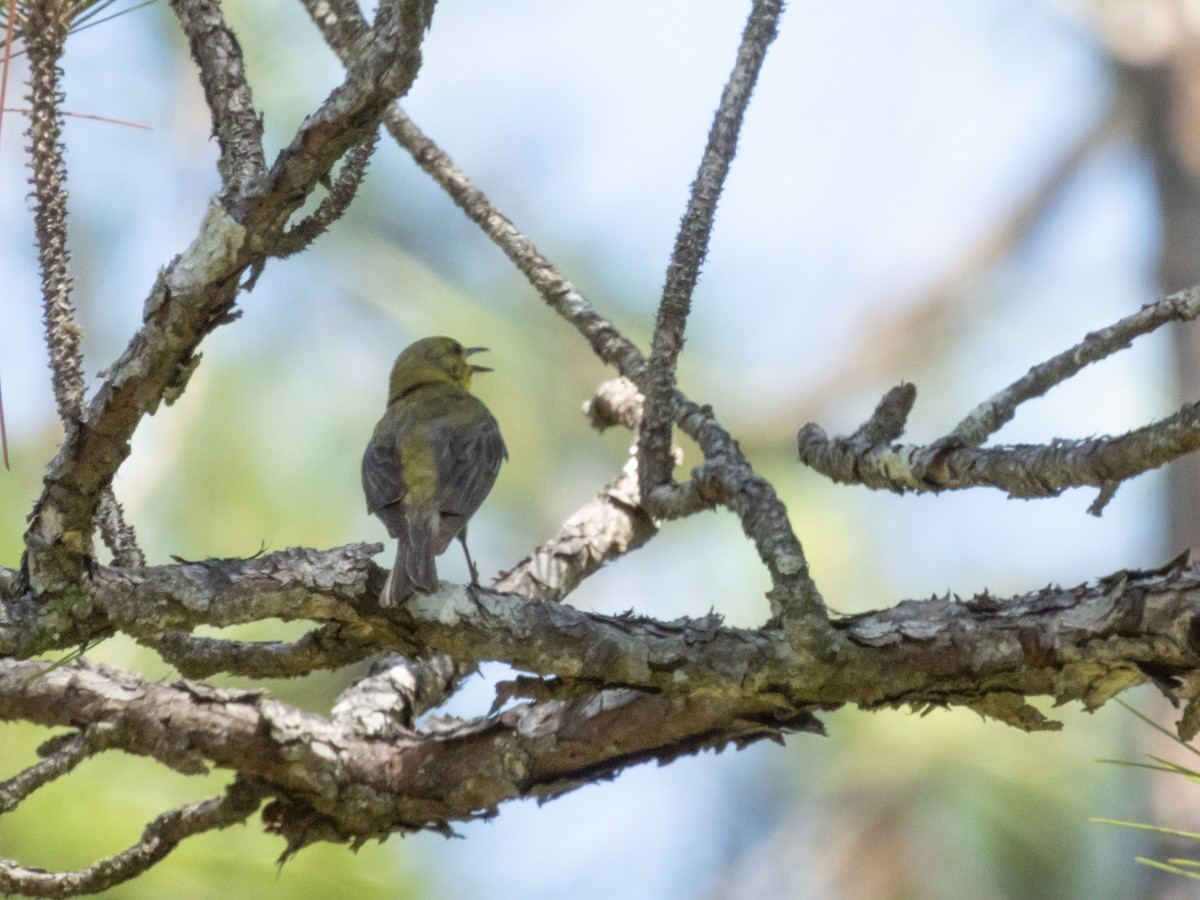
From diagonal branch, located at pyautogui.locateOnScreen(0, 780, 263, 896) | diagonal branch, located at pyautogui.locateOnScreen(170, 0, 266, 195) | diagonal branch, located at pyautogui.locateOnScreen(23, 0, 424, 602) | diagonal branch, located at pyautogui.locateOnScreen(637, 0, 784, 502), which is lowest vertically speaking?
diagonal branch, located at pyautogui.locateOnScreen(0, 780, 263, 896)

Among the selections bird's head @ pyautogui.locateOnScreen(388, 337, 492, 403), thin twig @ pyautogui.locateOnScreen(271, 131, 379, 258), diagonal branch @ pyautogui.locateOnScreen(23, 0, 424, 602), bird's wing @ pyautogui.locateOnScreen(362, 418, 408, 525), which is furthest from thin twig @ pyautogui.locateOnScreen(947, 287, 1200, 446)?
bird's head @ pyautogui.locateOnScreen(388, 337, 492, 403)

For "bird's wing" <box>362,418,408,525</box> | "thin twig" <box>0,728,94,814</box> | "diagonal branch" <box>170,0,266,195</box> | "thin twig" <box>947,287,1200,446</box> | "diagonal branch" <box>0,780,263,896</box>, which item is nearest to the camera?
"diagonal branch" <box>170,0,266,195</box>

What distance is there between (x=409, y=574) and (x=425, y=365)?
2642 millimetres

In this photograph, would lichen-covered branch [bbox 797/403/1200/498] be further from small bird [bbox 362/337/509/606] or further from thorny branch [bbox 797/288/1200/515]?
small bird [bbox 362/337/509/606]

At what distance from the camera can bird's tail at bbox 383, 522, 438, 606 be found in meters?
2.59

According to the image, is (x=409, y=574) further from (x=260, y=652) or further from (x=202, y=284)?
(x=202, y=284)

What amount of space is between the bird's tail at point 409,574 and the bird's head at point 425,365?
2330mm

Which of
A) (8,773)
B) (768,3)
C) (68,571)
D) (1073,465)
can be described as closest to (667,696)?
(1073,465)

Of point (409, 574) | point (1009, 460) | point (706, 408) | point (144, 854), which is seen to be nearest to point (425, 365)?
point (706, 408)

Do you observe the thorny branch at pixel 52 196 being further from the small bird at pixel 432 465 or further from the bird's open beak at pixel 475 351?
the bird's open beak at pixel 475 351

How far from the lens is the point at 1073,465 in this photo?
229cm

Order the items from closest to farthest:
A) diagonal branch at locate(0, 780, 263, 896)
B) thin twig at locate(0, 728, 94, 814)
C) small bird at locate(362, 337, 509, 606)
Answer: thin twig at locate(0, 728, 94, 814)
diagonal branch at locate(0, 780, 263, 896)
small bird at locate(362, 337, 509, 606)

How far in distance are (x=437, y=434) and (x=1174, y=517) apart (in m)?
4.43

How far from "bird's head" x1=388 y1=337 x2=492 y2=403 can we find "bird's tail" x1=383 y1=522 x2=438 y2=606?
2330mm
